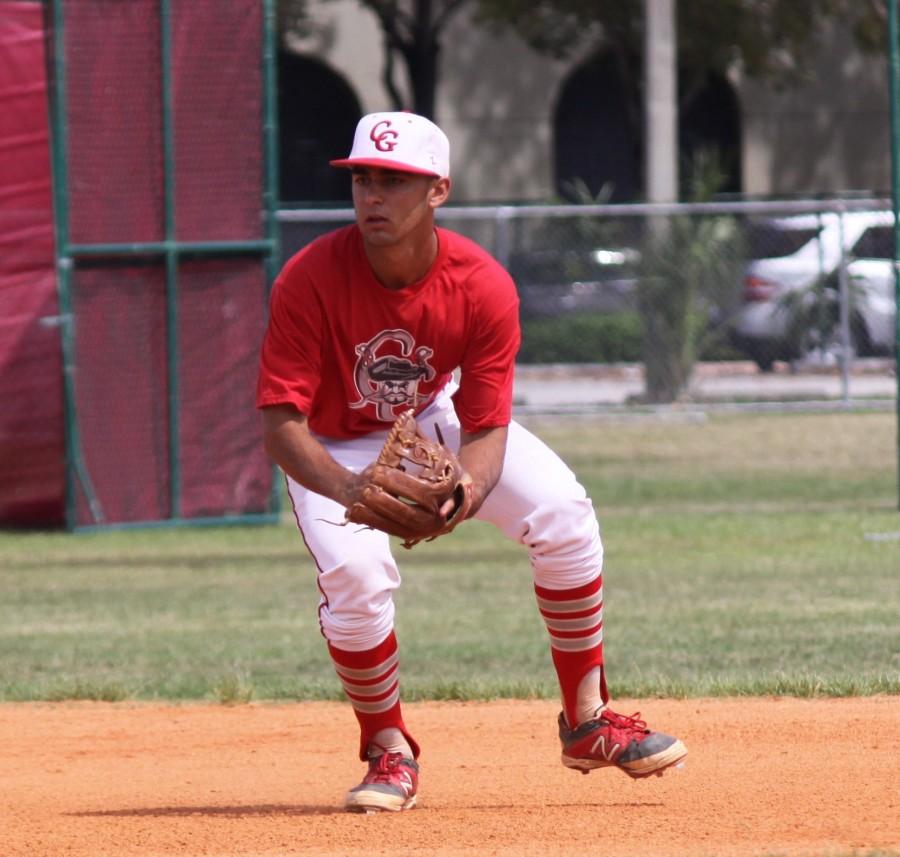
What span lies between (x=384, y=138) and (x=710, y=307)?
14.0 m

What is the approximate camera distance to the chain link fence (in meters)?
18.6

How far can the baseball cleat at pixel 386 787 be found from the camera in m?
5.41

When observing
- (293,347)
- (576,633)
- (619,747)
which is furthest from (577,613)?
(293,347)

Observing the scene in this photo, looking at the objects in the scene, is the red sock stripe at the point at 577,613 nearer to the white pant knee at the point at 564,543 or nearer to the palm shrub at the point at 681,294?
the white pant knee at the point at 564,543

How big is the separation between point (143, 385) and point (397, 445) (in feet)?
26.1

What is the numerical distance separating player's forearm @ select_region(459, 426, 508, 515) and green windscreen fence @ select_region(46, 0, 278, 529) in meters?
7.68

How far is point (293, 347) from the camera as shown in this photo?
5.19 m

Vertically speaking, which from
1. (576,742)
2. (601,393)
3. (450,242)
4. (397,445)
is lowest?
(601,393)

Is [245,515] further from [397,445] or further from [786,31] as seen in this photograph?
[786,31]

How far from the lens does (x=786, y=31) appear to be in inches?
1103

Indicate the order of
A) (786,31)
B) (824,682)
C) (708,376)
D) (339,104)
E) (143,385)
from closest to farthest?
(824,682), (143,385), (708,376), (786,31), (339,104)

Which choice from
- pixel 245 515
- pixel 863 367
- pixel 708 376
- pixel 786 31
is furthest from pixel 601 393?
pixel 786 31

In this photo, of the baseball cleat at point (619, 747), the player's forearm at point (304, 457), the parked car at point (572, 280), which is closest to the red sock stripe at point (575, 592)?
the baseball cleat at point (619, 747)

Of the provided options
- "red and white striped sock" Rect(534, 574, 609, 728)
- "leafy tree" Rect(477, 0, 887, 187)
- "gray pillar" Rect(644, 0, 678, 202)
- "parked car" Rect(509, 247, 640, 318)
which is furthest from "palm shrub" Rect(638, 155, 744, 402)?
"red and white striped sock" Rect(534, 574, 609, 728)
